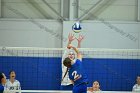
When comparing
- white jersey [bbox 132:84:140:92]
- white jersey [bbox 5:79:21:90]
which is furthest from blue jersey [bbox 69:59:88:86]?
white jersey [bbox 132:84:140:92]

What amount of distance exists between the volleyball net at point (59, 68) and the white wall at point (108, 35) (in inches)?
11.2

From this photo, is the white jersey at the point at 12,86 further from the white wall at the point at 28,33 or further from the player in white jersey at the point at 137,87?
the player in white jersey at the point at 137,87

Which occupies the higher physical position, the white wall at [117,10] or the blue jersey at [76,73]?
the white wall at [117,10]

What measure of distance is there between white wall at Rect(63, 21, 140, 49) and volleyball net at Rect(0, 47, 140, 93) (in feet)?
0.93

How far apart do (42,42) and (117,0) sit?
2.97 meters

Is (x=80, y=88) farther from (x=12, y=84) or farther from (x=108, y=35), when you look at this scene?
(x=108, y=35)

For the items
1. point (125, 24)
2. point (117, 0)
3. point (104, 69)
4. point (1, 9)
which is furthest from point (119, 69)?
point (1, 9)

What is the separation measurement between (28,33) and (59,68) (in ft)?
5.30

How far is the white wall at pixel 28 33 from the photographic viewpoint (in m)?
12.6

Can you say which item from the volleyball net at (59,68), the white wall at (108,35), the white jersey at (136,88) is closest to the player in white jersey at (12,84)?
the volleyball net at (59,68)

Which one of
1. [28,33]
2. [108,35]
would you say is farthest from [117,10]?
[28,33]

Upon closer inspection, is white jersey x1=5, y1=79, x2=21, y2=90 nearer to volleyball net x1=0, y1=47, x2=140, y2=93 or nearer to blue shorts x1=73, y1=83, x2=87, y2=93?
volleyball net x1=0, y1=47, x2=140, y2=93

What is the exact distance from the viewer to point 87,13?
1270 centimetres

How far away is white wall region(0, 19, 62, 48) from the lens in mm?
12570
